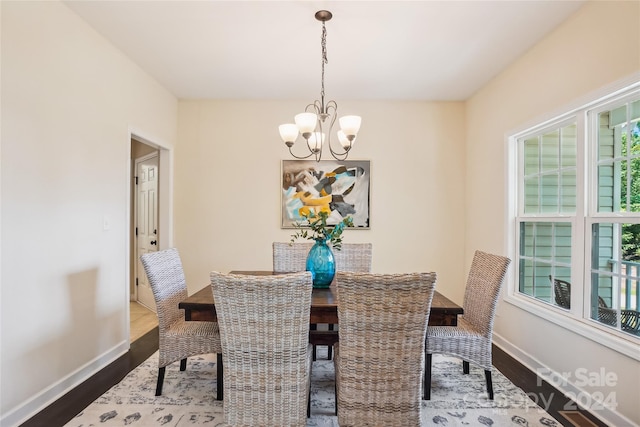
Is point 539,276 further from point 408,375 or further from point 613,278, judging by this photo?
point 408,375

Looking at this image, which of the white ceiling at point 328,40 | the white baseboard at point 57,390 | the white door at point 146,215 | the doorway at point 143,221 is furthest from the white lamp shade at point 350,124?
the white door at point 146,215

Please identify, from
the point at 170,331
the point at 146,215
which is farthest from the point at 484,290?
the point at 146,215

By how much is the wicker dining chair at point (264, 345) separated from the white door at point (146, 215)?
2.89m

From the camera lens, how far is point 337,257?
10.0 ft

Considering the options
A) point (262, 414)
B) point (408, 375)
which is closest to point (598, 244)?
point (408, 375)

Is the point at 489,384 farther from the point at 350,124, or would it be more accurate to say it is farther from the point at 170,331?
the point at 170,331

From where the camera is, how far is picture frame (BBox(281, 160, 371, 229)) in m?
3.99

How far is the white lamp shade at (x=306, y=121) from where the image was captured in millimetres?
2123

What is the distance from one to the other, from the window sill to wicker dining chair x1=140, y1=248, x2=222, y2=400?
7.81 feet

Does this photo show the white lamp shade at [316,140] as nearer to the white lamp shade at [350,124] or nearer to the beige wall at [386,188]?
the white lamp shade at [350,124]

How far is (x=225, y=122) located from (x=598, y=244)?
377 cm

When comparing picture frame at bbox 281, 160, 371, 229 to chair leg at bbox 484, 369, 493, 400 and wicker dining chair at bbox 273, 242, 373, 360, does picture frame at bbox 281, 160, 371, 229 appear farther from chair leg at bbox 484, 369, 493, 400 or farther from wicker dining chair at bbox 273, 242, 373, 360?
chair leg at bbox 484, 369, 493, 400

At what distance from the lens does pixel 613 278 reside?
2.12 meters

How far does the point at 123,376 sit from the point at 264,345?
165cm
